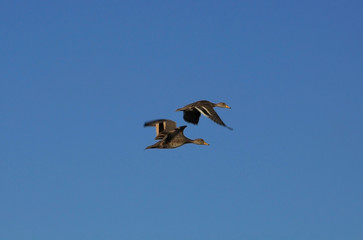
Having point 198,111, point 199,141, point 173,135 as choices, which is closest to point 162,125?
point 199,141

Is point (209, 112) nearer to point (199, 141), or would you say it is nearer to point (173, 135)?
point (199, 141)

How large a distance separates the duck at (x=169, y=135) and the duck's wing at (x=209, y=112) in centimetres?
178

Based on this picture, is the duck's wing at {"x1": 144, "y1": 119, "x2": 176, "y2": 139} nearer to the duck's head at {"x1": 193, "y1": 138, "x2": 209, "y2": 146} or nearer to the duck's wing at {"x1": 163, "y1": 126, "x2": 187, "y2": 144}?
the duck's wing at {"x1": 163, "y1": 126, "x2": 187, "y2": 144}

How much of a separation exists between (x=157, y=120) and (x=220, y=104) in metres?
6.69

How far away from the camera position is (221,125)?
4034 cm

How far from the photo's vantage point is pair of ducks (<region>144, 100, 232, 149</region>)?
4069 centimetres

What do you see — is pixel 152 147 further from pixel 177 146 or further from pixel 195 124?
pixel 195 124

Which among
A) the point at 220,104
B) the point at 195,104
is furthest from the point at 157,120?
the point at 220,104

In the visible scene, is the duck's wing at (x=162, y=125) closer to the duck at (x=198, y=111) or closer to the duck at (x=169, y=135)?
the duck at (x=169, y=135)

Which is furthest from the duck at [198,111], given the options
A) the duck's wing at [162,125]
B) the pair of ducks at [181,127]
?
the duck's wing at [162,125]

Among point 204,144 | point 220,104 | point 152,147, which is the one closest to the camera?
point 152,147

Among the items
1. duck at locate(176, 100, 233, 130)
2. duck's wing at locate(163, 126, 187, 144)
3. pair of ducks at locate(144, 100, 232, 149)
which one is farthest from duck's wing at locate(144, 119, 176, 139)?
duck at locate(176, 100, 233, 130)

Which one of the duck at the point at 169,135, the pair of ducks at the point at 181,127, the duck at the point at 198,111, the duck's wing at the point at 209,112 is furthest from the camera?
the duck at the point at 198,111

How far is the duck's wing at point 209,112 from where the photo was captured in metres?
41.2
